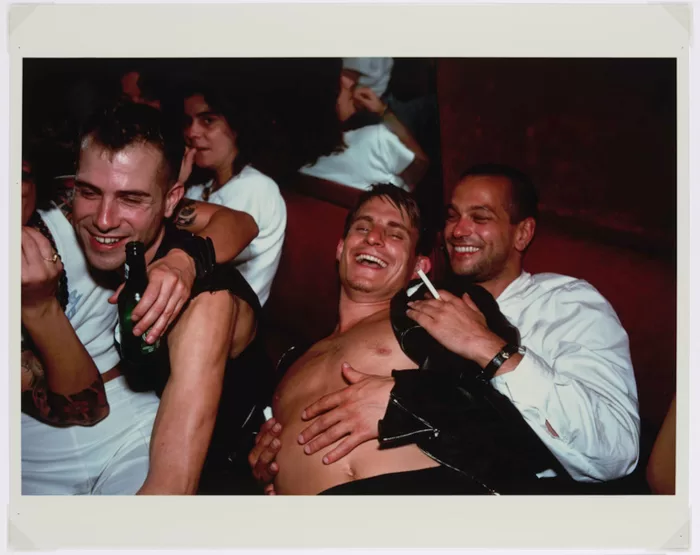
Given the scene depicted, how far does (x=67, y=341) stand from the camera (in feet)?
6.48

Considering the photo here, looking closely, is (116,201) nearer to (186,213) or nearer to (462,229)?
(186,213)

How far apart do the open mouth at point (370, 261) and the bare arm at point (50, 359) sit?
785 millimetres

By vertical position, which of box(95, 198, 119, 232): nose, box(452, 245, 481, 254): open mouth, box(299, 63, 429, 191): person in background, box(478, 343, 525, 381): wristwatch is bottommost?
box(478, 343, 525, 381): wristwatch

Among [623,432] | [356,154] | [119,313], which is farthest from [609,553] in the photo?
[119,313]

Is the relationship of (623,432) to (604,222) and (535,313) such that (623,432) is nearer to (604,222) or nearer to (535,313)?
(535,313)

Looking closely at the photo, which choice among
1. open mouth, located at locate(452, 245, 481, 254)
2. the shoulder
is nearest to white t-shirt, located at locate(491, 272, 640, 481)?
open mouth, located at locate(452, 245, 481, 254)

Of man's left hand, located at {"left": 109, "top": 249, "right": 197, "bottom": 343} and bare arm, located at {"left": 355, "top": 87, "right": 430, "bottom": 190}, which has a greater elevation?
bare arm, located at {"left": 355, "top": 87, "right": 430, "bottom": 190}

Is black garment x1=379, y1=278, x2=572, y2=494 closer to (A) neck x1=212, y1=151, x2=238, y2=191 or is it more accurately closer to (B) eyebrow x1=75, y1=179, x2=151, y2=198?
(A) neck x1=212, y1=151, x2=238, y2=191

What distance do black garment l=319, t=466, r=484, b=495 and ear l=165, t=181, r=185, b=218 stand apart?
0.87 meters

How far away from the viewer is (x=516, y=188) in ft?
6.58

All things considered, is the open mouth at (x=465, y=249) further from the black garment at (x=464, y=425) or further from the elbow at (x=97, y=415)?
the elbow at (x=97, y=415)

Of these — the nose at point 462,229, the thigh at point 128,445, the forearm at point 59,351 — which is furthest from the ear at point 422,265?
the forearm at point 59,351

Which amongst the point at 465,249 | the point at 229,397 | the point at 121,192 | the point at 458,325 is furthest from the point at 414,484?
the point at 121,192

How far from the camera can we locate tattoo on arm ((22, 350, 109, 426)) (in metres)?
1.97
